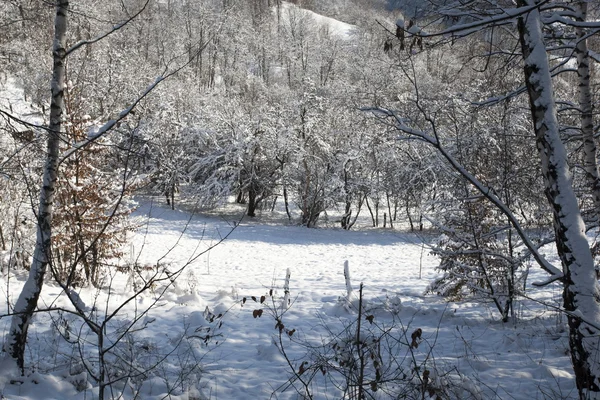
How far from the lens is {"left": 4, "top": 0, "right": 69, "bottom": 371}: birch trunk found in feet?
10.5

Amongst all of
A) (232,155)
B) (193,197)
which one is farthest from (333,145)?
(193,197)

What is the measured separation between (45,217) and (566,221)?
12.1 ft

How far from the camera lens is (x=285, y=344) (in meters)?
4.58

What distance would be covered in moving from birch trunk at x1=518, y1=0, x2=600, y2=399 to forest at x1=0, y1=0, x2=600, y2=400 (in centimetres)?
1

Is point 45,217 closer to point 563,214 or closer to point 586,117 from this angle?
point 563,214

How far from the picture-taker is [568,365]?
3.81 meters

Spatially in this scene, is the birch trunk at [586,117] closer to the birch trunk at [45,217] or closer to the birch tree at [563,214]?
the birch tree at [563,214]

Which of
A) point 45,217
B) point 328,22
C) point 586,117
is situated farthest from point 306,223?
point 328,22

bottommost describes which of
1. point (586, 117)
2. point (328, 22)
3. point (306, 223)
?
point (306, 223)

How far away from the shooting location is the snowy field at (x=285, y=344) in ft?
10.4

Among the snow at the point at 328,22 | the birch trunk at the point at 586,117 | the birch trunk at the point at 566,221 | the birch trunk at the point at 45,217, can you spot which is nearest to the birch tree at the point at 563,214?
the birch trunk at the point at 566,221

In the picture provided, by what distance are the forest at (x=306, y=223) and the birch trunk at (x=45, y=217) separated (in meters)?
0.02

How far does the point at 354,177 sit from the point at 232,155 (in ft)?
22.1

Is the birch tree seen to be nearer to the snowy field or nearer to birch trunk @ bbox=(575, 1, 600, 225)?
the snowy field
